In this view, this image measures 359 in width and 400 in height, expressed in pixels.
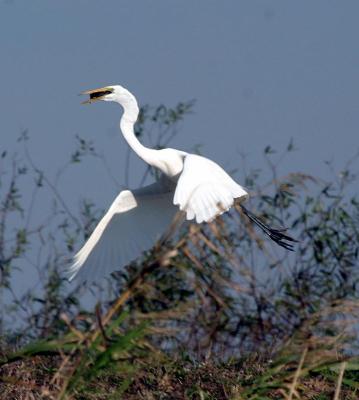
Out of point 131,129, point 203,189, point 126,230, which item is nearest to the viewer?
point 203,189

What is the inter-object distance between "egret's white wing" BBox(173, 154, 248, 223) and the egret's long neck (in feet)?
2.12

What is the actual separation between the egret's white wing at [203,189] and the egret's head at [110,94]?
28.1 inches

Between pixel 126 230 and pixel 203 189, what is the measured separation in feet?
4.38

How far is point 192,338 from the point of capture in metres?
4.91

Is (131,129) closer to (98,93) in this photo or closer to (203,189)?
(98,93)

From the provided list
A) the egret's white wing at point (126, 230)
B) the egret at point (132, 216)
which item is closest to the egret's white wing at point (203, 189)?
the egret at point (132, 216)

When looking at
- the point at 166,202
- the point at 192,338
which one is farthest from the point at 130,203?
the point at 192,338

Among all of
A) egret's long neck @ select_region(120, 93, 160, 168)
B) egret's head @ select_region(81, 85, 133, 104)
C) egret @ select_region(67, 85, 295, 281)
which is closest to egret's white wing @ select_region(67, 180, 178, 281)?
egret @ select_region(67, 85, 295, 281)

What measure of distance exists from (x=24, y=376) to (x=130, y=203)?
2.31 metres

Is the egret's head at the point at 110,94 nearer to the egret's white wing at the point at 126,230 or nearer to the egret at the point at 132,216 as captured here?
the egret at the point at 132,216

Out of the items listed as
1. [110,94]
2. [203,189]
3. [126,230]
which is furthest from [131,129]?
[203,189]

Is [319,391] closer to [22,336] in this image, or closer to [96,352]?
[96,352]

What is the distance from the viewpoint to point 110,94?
6.65 m

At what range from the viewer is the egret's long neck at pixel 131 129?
6590mm
